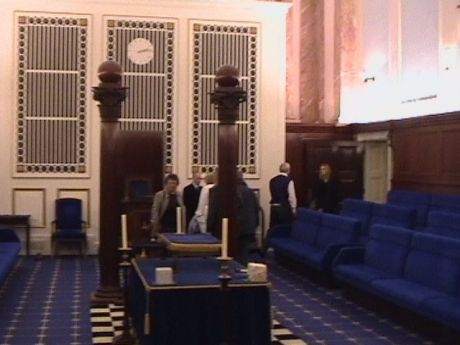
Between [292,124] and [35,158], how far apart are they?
17.0 feet

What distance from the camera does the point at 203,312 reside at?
6641mm

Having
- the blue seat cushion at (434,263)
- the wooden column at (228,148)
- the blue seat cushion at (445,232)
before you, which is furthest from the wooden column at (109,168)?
the blue seat cushion at (445,232)

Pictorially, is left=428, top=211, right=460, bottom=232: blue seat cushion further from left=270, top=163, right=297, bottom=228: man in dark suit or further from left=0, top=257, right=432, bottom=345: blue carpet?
left=270, top=163, right=297, bottom=228: man in dark suit

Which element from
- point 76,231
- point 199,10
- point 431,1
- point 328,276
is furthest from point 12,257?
point 431,1

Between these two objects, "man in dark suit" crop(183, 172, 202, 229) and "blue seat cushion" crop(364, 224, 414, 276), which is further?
"man in dark suit" crop(183, 172, 202, 229)

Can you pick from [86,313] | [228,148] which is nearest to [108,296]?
[86,313]

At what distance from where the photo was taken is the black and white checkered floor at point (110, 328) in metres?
8.00

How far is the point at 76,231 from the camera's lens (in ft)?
47.3

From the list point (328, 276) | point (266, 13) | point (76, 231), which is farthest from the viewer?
point (266, 13)

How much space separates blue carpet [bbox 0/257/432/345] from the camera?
8180 millimetres

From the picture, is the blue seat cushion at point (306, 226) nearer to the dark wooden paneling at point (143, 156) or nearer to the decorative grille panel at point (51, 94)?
the dark wooden paneling at point (143, 156)

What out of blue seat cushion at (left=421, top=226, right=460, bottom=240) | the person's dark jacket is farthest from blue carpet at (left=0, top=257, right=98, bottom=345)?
blue seat cushion at (left=421, top=226, right=460, bottom=240)

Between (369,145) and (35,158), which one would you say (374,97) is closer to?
(369,145)

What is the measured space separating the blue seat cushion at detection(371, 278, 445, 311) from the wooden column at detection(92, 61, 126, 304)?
304cm
